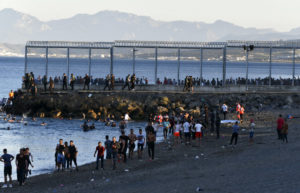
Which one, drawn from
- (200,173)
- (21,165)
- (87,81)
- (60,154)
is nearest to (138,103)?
(87,81)

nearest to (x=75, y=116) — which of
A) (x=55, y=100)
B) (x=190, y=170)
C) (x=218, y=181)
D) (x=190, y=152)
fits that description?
(x=55, y=100)

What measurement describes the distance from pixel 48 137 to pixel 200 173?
67.3ft

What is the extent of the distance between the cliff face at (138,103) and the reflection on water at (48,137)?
1.38 m

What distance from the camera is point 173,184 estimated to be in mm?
19969

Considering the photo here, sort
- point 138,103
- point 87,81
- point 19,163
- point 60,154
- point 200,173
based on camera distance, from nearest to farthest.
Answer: point 200,173, point 19,163, point 60,154, point 138,103, point 87,81

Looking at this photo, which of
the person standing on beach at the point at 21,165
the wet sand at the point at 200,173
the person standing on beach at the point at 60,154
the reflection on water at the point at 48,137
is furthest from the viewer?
the reflection on water at the point at 48,137

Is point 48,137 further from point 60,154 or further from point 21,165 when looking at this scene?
point 21,165

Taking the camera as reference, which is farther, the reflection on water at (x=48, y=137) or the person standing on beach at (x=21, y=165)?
the reflection on water at (x=48, y=137)

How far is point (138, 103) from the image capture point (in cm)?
4884

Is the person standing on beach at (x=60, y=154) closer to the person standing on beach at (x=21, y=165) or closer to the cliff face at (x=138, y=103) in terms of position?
the person standing on beach at (x=21, y=165)

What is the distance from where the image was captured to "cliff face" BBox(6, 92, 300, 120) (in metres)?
48.6

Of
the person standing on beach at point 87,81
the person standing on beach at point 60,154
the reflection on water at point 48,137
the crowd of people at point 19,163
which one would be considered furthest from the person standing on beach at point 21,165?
the person standing on beach at point 87,81

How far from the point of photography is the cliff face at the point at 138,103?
4856cm

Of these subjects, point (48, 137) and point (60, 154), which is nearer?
point (60, 154)
